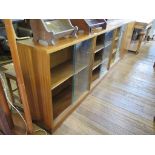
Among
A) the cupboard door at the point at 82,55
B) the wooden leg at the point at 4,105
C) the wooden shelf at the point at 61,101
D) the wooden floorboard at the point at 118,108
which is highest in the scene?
the cupboard door at the point at 82,55

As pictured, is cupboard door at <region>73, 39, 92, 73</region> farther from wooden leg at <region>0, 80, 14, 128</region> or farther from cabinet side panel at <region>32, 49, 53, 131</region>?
wooden leg at <region>0, 80, 14, 128</region>

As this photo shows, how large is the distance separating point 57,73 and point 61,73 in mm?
45

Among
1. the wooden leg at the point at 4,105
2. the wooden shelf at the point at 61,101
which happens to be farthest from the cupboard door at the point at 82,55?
the wooden leg at the point at 4,105

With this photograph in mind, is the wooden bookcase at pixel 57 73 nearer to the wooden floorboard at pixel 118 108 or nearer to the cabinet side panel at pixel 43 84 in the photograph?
the cabinet side panel at pixel 43 84

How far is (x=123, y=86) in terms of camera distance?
2494mm

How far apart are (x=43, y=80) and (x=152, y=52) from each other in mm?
3839

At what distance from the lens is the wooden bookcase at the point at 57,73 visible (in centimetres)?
119

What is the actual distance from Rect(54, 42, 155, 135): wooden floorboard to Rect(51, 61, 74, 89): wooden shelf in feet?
1.85

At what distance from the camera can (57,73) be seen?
1.60 meters

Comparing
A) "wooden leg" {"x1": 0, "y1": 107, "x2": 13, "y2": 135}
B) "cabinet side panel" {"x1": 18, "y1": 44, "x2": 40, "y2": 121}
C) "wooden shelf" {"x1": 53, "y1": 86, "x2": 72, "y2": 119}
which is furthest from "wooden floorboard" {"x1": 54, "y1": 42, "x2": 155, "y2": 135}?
"wooden leg" {"x1": 0, "y1": 107, "x2": 13, "y2": 135}
